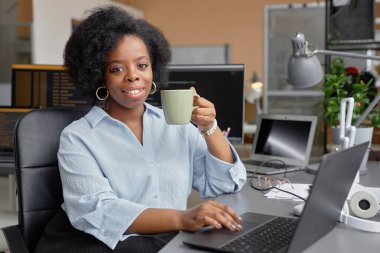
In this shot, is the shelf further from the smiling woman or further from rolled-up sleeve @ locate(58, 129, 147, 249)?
rolled-up sleeve @ locate(58, 129, 147, 249)

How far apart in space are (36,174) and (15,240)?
0.18 metres

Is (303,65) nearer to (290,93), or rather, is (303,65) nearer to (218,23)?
(290,93)

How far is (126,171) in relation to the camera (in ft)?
4.32

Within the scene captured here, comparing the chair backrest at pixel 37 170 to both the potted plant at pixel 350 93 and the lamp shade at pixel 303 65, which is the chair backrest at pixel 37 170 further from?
the potted plant at pixel 350 93

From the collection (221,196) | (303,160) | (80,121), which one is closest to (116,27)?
(80,121)

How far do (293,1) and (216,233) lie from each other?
20.8 ft

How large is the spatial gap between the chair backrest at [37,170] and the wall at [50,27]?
3657mm

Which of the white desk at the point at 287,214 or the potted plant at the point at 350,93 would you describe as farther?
the potted plant at the point at 350,93

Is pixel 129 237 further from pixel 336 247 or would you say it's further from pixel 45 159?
pixel 336 247

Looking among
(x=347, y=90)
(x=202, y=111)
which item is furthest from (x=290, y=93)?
(x=202, y=111)

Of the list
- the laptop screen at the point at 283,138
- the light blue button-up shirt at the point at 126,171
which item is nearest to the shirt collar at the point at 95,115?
the light blue button-up shirt at the point at 126,171

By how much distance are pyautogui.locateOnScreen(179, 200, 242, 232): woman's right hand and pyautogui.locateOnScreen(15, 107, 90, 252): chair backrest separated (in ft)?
1.61

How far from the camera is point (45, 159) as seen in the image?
1388 mm

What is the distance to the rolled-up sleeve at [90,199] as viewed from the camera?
1.15m
